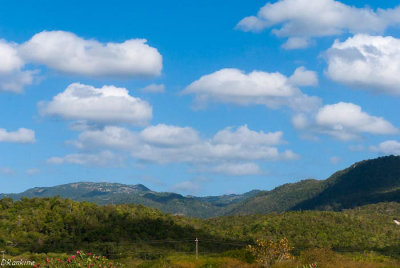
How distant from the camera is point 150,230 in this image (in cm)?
11069

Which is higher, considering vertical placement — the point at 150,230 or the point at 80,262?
the point at 80,262

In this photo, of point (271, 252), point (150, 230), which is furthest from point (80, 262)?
point (150, 230)

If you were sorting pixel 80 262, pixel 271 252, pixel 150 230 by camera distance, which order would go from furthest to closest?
pixel 150 230
pixel 271 252
pixel 80 262

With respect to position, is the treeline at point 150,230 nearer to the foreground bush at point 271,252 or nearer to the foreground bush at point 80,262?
the foreground bush at point 271,252

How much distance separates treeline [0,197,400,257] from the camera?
95500 millimetres

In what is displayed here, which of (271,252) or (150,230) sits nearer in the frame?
(271,252)

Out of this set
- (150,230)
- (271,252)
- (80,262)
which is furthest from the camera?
(150,230)

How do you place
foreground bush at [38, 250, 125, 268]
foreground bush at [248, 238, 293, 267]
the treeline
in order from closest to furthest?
foreground bush at [38, 250, 125, 268]
foreground bush at [248, 238, 293, 267]
the treeline

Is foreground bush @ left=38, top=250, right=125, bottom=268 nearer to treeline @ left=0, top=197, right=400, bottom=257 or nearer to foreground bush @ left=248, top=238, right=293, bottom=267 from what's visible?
foreground bush @ left=248, top=238, right=293, bottom=267

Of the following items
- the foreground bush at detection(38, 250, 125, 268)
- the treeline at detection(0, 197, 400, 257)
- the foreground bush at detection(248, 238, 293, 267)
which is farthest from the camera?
the treeline at detection(0, 197, 400, 257)

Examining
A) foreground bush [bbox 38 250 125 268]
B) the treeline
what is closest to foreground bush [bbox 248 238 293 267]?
foreground bush [bbox 38 250 125 268]

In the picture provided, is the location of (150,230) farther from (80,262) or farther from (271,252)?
(80,262)

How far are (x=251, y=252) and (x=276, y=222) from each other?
3505 inches

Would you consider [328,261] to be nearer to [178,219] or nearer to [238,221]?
[178,219]
